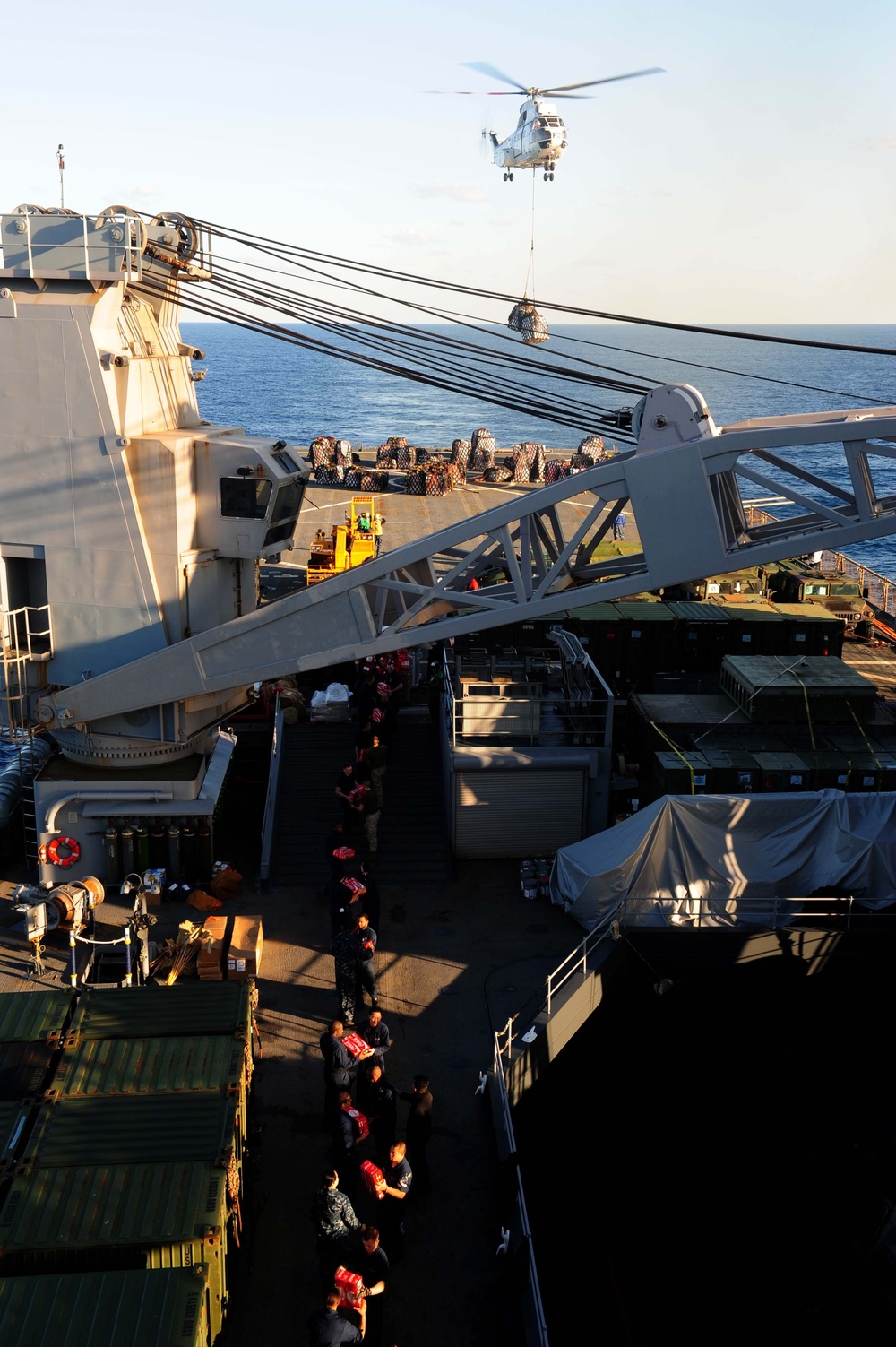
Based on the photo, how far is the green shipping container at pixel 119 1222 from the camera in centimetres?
830

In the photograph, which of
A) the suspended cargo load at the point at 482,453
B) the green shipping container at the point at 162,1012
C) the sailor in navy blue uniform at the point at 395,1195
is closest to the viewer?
the sailor in navy blue uniform at the point at 395,1195

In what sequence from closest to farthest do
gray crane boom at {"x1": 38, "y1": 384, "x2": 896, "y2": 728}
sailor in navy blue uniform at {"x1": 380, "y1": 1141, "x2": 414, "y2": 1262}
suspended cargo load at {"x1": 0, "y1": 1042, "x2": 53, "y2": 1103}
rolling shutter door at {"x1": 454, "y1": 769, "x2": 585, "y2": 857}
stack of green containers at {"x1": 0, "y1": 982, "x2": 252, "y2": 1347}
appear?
stack of green containers at {"x1": 0, "y1": 982, "x2": 252, "y2": 1347}
sailor in navy blue uniform at {"x1": 380, "y1": 1141, "x2": 414, "y2": 1262}
suspended cargo load at {"x1": 0, "y1": 1042, "x2": 53, "y2": 1103}
gray crane boom at {"x1": 38, "y1": 384, "x2": 896, "y2": 728}
rolling shutter door at {"x1": 454, "y1": 769, "x2": 585, "y2": 857}

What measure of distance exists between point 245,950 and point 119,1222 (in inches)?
234

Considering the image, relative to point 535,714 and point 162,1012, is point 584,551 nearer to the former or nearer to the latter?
point 535,714

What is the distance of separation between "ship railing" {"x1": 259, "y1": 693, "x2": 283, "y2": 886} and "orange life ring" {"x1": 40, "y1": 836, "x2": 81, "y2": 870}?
286cm

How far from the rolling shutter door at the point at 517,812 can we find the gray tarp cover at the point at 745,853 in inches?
82.7

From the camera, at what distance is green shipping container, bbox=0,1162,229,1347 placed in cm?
830

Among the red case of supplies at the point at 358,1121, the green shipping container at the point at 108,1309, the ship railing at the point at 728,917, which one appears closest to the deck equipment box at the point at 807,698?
the ship railing at the point at 728,917

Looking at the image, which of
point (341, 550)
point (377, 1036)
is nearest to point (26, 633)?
point (377, 1036)

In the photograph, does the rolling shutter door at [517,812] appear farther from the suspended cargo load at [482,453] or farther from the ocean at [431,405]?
the ocean at [431,405]

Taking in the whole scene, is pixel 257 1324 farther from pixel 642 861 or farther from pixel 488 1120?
A: pixel 642 861

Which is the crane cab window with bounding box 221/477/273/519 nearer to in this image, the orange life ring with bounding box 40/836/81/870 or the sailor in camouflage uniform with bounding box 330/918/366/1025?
the orange life ring with bounding box 40/836/81/870

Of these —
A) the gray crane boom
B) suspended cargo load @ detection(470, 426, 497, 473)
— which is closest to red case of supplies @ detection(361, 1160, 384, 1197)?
the gray crane boom

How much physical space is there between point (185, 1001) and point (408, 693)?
43.0ft
